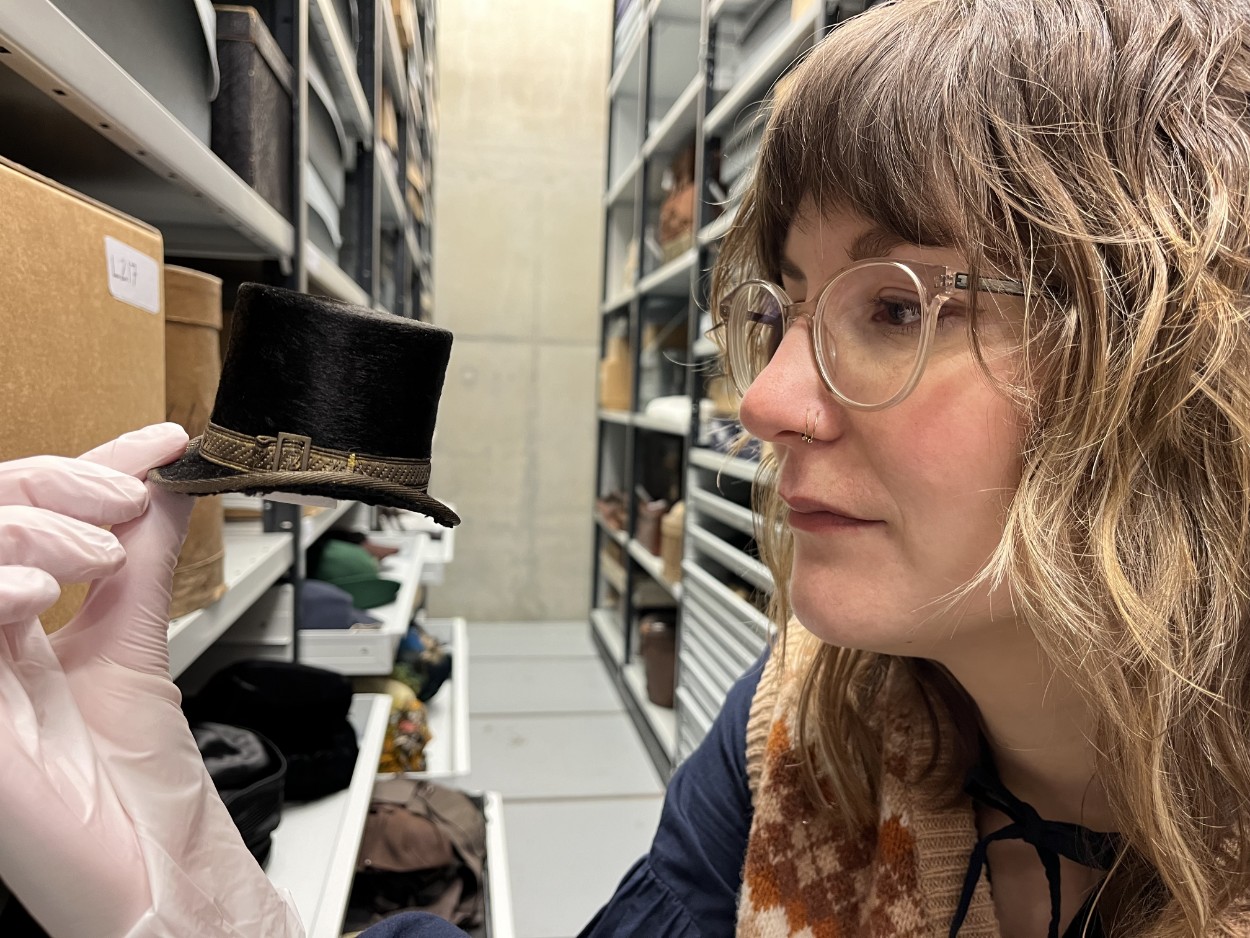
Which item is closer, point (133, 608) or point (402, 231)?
point (133, 608)

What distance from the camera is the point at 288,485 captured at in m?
0.49

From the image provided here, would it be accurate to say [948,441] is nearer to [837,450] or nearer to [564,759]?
[837,450]

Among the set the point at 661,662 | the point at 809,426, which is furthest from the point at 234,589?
the point at 661,662

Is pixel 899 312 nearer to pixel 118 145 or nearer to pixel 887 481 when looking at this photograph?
pixel 887 481

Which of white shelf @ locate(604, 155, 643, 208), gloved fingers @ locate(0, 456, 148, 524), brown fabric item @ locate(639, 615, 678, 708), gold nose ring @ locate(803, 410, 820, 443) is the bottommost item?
brown fabric item @ locate(639, 615, 678, 708)

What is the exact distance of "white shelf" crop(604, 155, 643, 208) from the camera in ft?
11.8

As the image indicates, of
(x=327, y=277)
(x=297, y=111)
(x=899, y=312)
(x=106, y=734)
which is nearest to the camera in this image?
(x=106, y=734)

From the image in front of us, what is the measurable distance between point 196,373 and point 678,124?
8.30 ft

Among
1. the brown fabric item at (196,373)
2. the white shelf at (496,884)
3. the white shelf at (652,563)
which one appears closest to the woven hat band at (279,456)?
the brown fabric item at (196,373)

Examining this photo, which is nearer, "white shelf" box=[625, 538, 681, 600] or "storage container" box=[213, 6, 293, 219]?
"storage container" box=[213, 6, 293, 219]

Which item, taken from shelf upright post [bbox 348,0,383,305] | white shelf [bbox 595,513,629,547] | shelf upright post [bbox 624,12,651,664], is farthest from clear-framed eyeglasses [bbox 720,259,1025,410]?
white shelf [bbox 595,513,629,547]

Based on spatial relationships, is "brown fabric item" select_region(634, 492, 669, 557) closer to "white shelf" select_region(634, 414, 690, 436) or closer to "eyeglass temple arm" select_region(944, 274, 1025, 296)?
"white shelf" select_region(634, 414, 690, 436)

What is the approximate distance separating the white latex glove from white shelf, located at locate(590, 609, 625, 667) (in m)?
3.07

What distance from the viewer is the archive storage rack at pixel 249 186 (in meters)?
0.66
